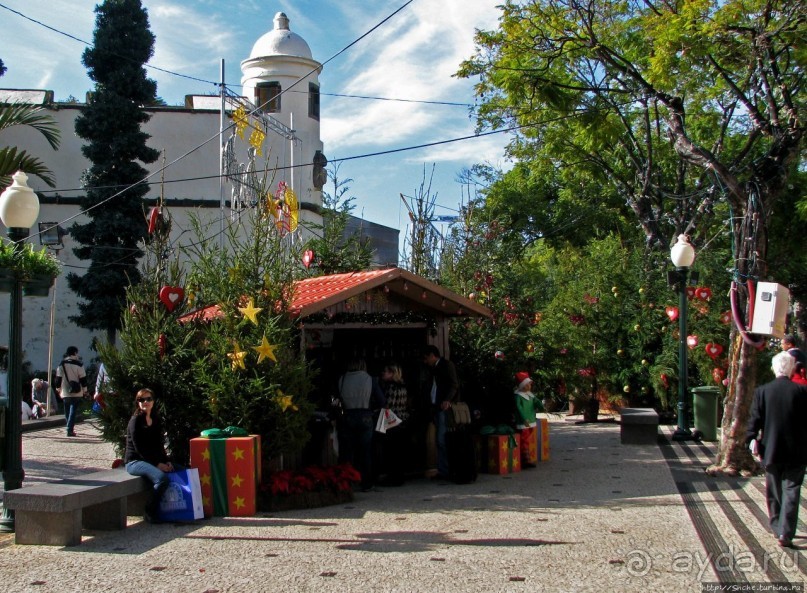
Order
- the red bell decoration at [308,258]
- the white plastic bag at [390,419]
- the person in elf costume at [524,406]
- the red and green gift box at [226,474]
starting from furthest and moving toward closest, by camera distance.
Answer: the red bell decoration at [308,258], the person in elf costume at [524,406], the white plastic bag at [390,419], the red and green gift box at [226,474]

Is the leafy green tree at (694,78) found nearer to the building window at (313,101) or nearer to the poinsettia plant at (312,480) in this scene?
the poinsettia plant at (312,480)

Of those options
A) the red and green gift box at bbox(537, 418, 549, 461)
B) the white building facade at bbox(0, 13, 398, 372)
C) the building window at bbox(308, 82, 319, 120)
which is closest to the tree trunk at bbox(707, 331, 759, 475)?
the red and green gift box at bbox(537, 418, 549, 461)

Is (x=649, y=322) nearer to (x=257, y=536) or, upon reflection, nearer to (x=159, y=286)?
(x=159, y=286)

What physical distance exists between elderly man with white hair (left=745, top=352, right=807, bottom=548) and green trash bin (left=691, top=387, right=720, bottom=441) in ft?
27.8

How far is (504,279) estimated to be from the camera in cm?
1675

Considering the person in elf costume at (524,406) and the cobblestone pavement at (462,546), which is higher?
the person in elf costume at (524,406)

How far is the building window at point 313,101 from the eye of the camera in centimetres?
3269

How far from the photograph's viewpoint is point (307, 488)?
31.6ft

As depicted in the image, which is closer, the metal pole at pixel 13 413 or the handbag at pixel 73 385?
the metal pole at pixel 13 413

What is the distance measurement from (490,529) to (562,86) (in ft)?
27.4

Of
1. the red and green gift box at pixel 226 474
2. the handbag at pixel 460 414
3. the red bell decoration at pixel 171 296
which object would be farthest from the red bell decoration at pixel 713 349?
the red and green gift box at pixel 226 474

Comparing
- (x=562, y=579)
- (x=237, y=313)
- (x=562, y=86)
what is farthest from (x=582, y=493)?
(x=562, y=86)

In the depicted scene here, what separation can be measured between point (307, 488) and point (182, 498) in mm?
1427

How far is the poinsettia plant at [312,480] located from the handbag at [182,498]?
83 centimetres
